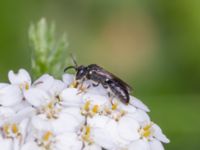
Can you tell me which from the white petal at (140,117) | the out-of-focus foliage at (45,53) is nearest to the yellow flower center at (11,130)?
the white petal at (140,117)

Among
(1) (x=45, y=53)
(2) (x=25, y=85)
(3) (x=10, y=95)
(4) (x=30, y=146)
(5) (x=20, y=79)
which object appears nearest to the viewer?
(4) (x=30, y=146)

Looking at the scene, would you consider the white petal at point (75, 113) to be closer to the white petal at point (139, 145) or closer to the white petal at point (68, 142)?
the white petal at point (68, 142)

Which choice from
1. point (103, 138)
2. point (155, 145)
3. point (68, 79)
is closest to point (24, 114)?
point (103, 138)

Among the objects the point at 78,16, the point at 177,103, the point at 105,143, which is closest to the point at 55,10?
the point at 78,16

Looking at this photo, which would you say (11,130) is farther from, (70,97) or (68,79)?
(68,79)

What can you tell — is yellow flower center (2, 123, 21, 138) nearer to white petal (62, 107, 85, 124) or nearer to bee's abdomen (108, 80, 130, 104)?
white petal (62, 107, 85, 124)
